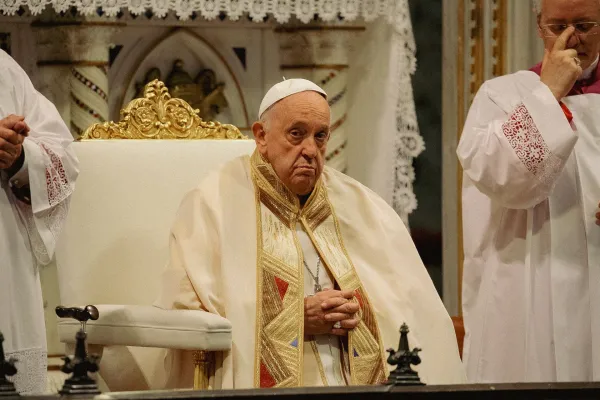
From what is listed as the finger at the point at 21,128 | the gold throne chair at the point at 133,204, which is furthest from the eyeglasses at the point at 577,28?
the finger at the point at 21,128

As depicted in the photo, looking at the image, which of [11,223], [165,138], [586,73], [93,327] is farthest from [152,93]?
[586,73]

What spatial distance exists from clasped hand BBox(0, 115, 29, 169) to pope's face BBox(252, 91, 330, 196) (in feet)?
3.00

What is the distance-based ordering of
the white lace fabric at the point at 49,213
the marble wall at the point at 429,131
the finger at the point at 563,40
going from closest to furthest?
the white lace fabric at the point at 49,213
the finger at the point at 563,40
the marble wall at the point at 429,131

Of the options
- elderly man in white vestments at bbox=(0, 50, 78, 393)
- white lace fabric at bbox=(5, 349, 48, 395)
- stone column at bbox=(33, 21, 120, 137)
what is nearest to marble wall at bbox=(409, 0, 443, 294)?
stone column at bbox=(33, 21, 120, 137)

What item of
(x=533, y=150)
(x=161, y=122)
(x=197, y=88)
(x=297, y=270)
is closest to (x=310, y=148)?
(x=297, y=270)

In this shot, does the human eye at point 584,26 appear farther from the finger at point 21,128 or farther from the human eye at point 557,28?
the finger at point 21,128

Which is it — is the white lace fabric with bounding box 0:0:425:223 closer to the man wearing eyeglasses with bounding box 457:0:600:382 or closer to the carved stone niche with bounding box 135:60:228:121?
Answer: the carved stone niche with bounding box 135:60:228:121

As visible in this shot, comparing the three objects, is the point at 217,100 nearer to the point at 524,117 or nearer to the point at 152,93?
the point at 152,93

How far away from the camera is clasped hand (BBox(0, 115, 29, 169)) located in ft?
Result: 14.7

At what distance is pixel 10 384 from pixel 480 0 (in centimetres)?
519

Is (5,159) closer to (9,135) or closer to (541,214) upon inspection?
(9,135)

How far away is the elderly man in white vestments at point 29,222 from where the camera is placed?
4672 mm

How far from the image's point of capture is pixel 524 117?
16.2 feet

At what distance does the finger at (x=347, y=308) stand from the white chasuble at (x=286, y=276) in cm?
11
